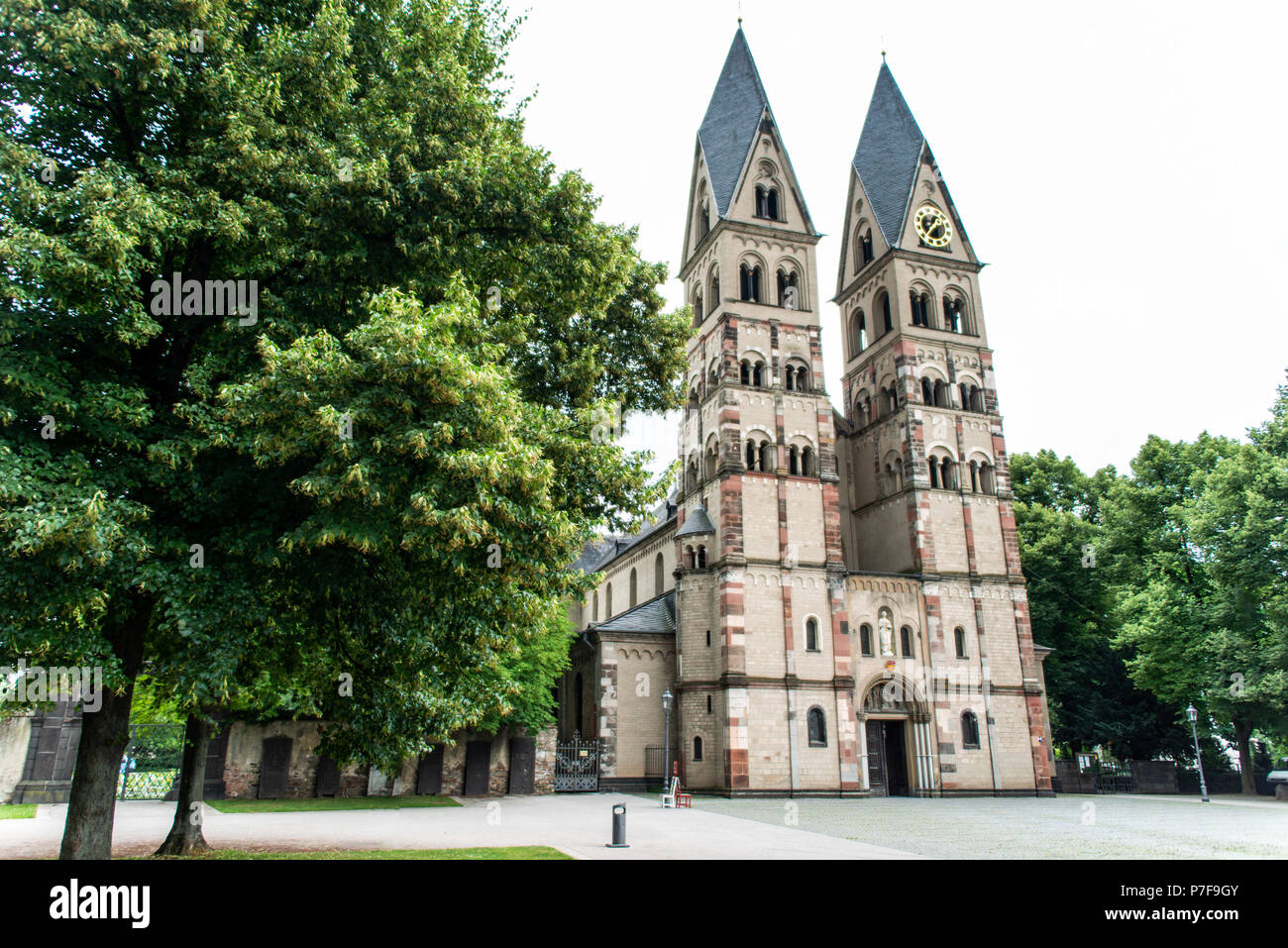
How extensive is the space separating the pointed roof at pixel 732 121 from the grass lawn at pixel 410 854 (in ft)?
111

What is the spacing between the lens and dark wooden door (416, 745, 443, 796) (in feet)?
94.9

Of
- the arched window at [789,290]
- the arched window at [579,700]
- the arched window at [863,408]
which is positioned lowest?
the arched window at [579,700]

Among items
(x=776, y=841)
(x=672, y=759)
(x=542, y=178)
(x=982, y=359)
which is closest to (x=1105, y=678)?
(x=982, y=359)

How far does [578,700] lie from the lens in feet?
136

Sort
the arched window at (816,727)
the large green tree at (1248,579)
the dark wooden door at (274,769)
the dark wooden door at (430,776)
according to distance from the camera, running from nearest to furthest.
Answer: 1. the dark wooden door at (274,769)
2. the dark wooden door at (430,776)
3. the large green tree at (1248,579)
4. the arched window at (816,727)

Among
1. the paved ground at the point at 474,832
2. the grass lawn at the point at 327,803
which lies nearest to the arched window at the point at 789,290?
the paved ground at the point at 474,832

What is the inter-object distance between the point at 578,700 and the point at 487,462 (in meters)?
33.1

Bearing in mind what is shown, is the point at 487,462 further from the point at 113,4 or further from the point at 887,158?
the point at 887,158

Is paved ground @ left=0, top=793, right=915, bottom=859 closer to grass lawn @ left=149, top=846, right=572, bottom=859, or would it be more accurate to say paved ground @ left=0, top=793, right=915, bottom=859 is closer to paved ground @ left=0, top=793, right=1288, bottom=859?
paved ground @ left=0, top=793, right=1288, bottom=859

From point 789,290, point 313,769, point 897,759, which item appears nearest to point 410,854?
point 313,769

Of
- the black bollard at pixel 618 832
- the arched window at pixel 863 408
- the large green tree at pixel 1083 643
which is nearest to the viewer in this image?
the black bollard at pixel 618 832

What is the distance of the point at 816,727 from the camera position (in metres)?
35.0

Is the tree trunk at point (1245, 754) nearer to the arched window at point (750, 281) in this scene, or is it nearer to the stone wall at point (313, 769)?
the arched window at point (750, 281)

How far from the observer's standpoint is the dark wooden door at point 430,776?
1139 inches
